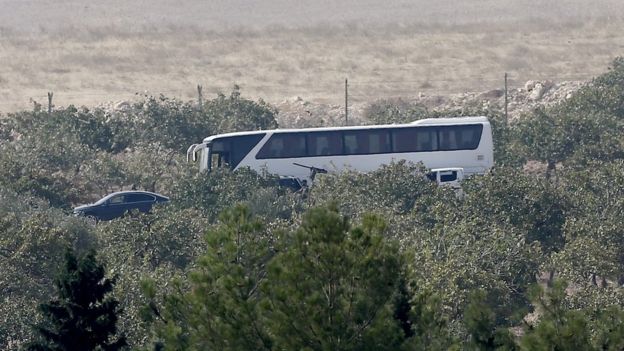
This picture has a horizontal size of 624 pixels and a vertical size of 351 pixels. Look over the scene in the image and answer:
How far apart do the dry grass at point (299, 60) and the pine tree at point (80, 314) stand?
152 ft

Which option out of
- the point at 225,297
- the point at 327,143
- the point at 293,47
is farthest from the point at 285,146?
the point at 293,47

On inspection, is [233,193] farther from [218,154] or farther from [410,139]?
[410,139]

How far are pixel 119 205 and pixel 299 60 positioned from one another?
3996 cm

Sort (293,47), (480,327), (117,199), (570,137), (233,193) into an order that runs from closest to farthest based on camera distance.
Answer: (480,327)
(233,193)
(117,199)
(570,137)
(293,47)

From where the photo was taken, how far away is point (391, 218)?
2914cm

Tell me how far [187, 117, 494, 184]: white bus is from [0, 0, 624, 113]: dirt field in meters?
25.0

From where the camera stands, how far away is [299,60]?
76625 millimetres

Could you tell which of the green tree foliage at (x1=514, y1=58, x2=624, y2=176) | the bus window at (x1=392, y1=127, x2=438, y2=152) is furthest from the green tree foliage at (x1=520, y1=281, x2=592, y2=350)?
the bus window at (x1=392, y1=127, x2=438, y2=152)

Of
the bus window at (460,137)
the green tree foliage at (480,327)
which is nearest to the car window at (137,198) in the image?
the bus window at (460,137)

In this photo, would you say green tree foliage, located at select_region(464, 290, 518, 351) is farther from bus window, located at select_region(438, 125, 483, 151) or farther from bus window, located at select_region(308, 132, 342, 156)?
bus window, located at select_region(438, 125, 483, 151)

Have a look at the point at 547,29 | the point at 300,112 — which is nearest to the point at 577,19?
the point at 547,29

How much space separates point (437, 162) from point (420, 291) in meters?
23.0

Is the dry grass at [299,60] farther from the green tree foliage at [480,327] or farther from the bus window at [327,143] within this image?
the green tree foliage at [480,327]

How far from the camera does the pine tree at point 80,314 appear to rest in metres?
17.7
